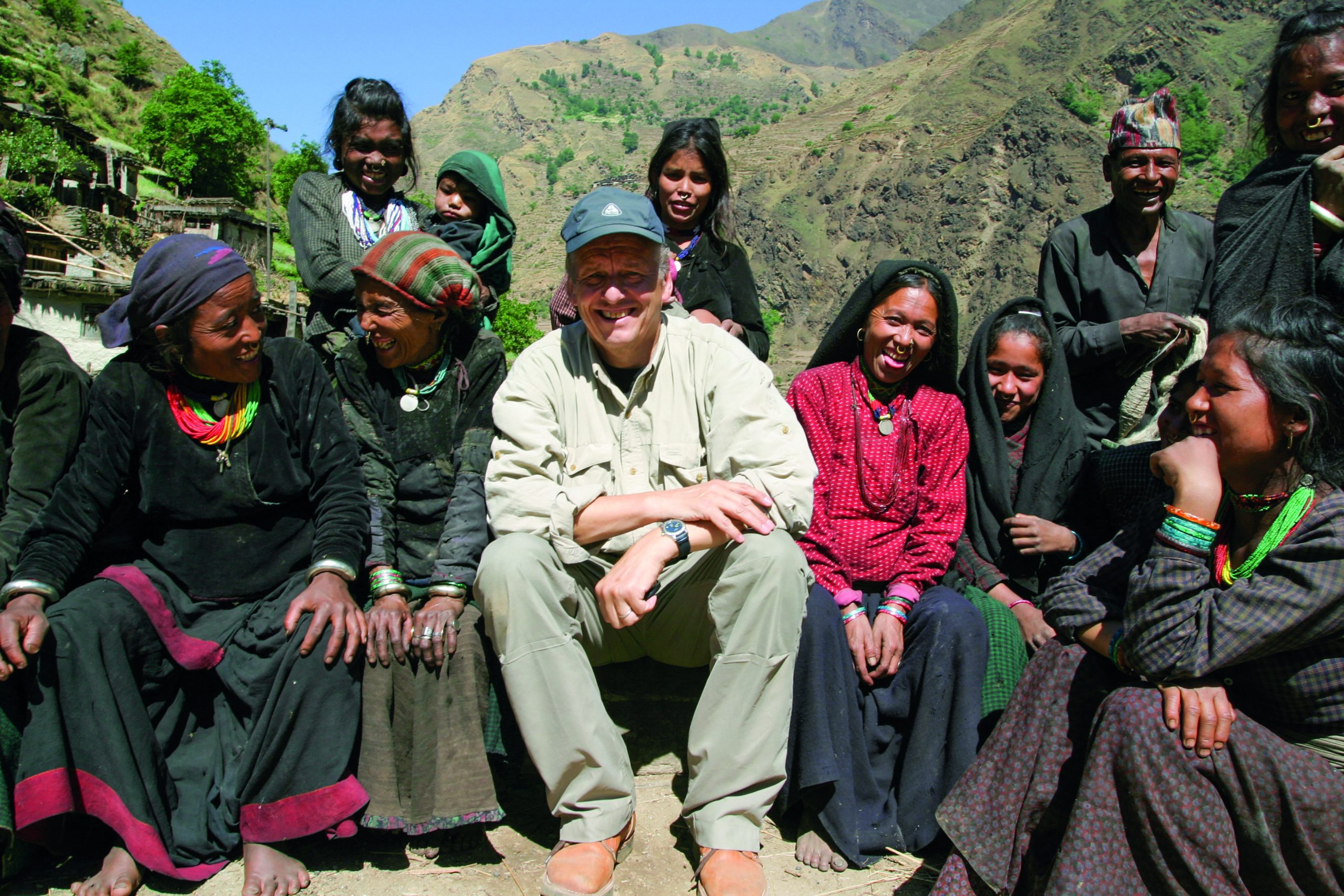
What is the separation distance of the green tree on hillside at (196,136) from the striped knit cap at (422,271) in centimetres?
6126

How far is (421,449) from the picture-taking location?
2945 millimetres

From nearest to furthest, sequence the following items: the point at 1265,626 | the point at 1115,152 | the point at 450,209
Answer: the point at 1265,626, the point at 1115,152, the point at 450,209

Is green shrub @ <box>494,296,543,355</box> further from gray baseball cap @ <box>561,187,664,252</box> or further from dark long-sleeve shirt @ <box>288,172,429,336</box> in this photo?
gray baseball cap @ <box>561,187,664,252</box>

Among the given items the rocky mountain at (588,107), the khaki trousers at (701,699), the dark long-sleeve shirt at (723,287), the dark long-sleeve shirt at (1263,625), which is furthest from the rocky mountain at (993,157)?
the khaki trousers at (701,699)

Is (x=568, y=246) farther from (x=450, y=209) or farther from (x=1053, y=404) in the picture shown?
(x=1053, y=404)

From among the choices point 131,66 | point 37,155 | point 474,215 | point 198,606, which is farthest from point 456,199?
point 131,66

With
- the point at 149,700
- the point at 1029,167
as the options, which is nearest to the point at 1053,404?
the point at 149,700

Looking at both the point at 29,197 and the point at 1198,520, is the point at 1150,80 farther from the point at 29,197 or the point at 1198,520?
the point at 1198,520

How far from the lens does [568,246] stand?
261 cm

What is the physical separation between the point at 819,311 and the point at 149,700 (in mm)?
62466

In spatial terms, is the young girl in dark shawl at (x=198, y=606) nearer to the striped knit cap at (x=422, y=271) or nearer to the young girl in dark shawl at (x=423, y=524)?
the young girl in dark shawl at (x=423, y=524)

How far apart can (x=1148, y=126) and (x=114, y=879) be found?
4.55 m

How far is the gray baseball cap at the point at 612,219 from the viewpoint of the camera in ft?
8.20

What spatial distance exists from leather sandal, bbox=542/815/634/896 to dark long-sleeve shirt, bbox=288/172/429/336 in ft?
8.13
